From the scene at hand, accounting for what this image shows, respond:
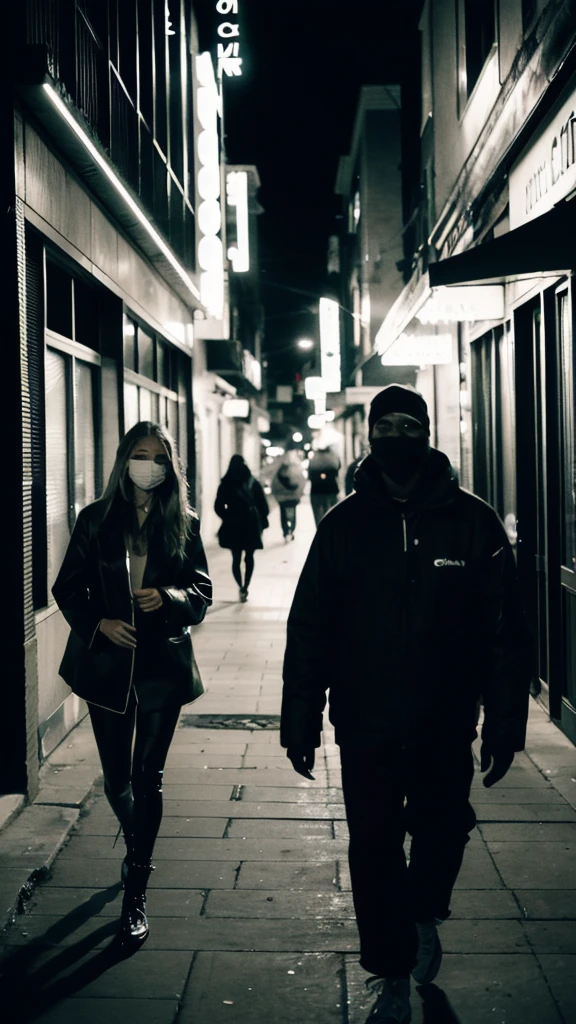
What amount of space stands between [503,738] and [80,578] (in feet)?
5.82

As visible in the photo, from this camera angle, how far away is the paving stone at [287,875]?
4664 mm

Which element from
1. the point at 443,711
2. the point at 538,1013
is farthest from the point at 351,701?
the point at 538,1013

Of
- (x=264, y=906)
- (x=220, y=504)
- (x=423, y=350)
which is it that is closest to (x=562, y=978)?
(x=264, y=906)

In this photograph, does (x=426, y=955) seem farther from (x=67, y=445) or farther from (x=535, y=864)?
(x=67, y=445)

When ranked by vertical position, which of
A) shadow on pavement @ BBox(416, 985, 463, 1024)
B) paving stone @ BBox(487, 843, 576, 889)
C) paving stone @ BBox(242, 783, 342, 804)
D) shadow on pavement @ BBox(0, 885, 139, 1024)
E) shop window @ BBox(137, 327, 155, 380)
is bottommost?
shadow on pavement @ BBox(416, 985, 463, 1024)

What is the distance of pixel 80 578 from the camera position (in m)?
4.30

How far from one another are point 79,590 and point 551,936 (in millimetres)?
2255

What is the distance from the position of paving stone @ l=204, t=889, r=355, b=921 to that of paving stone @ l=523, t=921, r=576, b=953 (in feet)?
2.32

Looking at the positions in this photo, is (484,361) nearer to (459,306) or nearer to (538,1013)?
(459,306)

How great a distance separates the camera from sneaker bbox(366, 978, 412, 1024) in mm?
3379

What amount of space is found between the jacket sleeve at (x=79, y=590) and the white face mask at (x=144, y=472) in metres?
0.27

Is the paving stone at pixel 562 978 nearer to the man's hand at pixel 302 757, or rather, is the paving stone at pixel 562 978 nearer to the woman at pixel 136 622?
the man's hand at pixel 302 757

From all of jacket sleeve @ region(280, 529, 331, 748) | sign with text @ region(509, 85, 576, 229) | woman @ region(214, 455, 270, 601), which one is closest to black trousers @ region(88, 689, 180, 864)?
jacket sleeve @ region(280, 529, 331, 748)

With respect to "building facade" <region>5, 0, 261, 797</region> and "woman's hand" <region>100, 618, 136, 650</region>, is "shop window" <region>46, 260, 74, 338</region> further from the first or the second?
"woman's hand" <region>100, 618, 136, 650</region>
